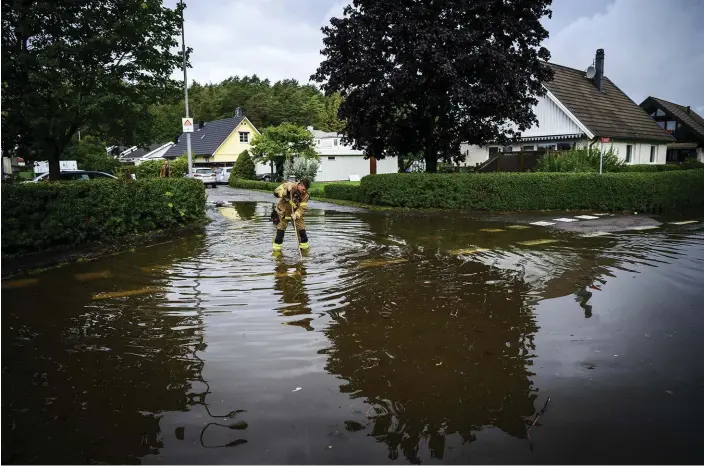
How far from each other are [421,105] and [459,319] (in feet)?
47.2

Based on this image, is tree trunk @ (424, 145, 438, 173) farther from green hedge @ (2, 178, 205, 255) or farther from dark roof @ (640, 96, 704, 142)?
dark roof @ (640, 96, 704, 142)

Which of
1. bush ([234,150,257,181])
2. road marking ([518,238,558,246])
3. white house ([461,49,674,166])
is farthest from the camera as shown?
bush ([234,150,257,181])

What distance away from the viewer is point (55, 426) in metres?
3.53

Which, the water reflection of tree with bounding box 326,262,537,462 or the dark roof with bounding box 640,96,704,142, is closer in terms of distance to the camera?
the water reflection of tree with bounding box 326,262,537,462

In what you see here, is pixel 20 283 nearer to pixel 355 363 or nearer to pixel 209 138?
pixel 355 363

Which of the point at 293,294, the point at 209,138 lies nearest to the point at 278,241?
the point at 293,294

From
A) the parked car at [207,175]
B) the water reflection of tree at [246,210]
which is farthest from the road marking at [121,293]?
the parked car at [207,175]

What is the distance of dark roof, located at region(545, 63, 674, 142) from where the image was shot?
28.3m

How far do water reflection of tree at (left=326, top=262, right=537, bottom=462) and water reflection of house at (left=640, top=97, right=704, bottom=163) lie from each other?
46.4 metres

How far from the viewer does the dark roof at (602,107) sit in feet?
92.8

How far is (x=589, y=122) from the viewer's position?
2778 cm

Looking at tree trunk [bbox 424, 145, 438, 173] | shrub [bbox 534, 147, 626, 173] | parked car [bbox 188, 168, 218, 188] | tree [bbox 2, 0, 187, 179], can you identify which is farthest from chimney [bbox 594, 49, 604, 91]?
tree [bbox 2, 0, 187, 179]

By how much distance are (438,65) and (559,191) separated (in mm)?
6107

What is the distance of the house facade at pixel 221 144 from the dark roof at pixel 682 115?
3836 cm
